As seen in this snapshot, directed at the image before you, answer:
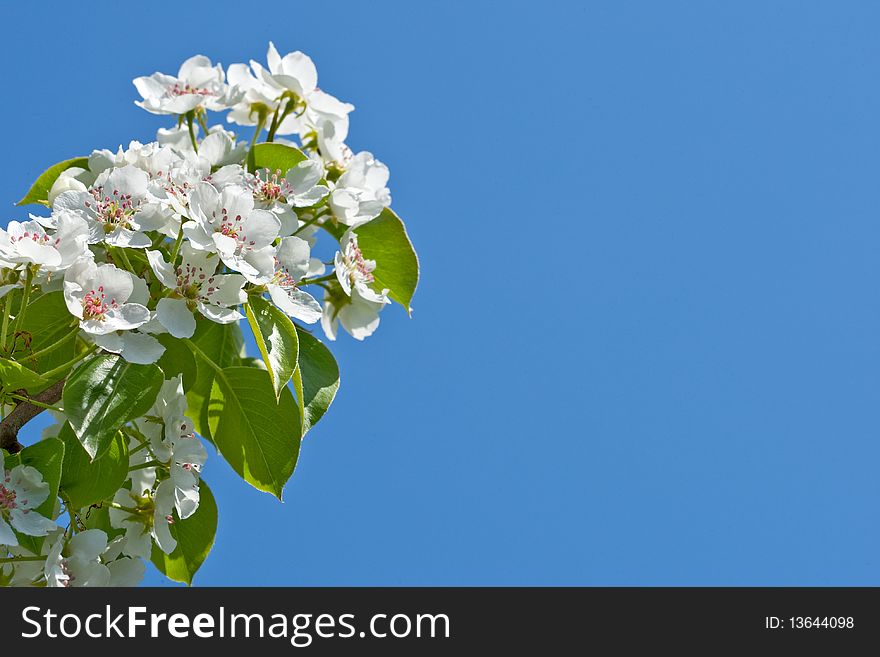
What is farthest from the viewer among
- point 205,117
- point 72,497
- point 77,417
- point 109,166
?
point 205,117

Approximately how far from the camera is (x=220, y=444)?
1600 millimetres

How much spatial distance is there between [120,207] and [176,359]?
0.80 ft

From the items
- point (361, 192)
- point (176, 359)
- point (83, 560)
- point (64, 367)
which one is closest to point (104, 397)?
point (64, 367)

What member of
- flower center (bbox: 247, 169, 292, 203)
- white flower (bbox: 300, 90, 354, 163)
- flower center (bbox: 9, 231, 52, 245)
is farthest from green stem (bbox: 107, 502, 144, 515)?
white flower (bbox: 300, 90, 354, 163)

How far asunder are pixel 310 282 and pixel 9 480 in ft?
1.92

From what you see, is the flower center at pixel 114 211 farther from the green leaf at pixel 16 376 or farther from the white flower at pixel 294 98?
the white flower at pixel 294 98

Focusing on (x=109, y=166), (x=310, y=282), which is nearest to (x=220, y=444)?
(x=310, y=282)

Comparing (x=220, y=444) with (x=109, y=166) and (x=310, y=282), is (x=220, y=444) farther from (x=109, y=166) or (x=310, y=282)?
(x=109, y=166)

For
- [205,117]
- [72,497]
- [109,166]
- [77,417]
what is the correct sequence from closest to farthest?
[77,417]
[72,497]
[109,166]
[205,117]

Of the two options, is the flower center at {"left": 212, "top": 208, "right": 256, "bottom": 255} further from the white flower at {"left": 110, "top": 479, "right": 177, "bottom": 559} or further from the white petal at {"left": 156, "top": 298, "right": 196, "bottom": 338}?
the white flower at {"left": 110, "top": 479, "right": 177, "bottom": 559}

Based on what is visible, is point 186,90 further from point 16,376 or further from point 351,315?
point 16,376

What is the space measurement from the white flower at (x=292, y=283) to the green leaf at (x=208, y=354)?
0.55 ft

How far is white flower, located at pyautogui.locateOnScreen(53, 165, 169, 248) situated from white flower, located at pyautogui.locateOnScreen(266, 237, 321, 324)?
0.18 m
